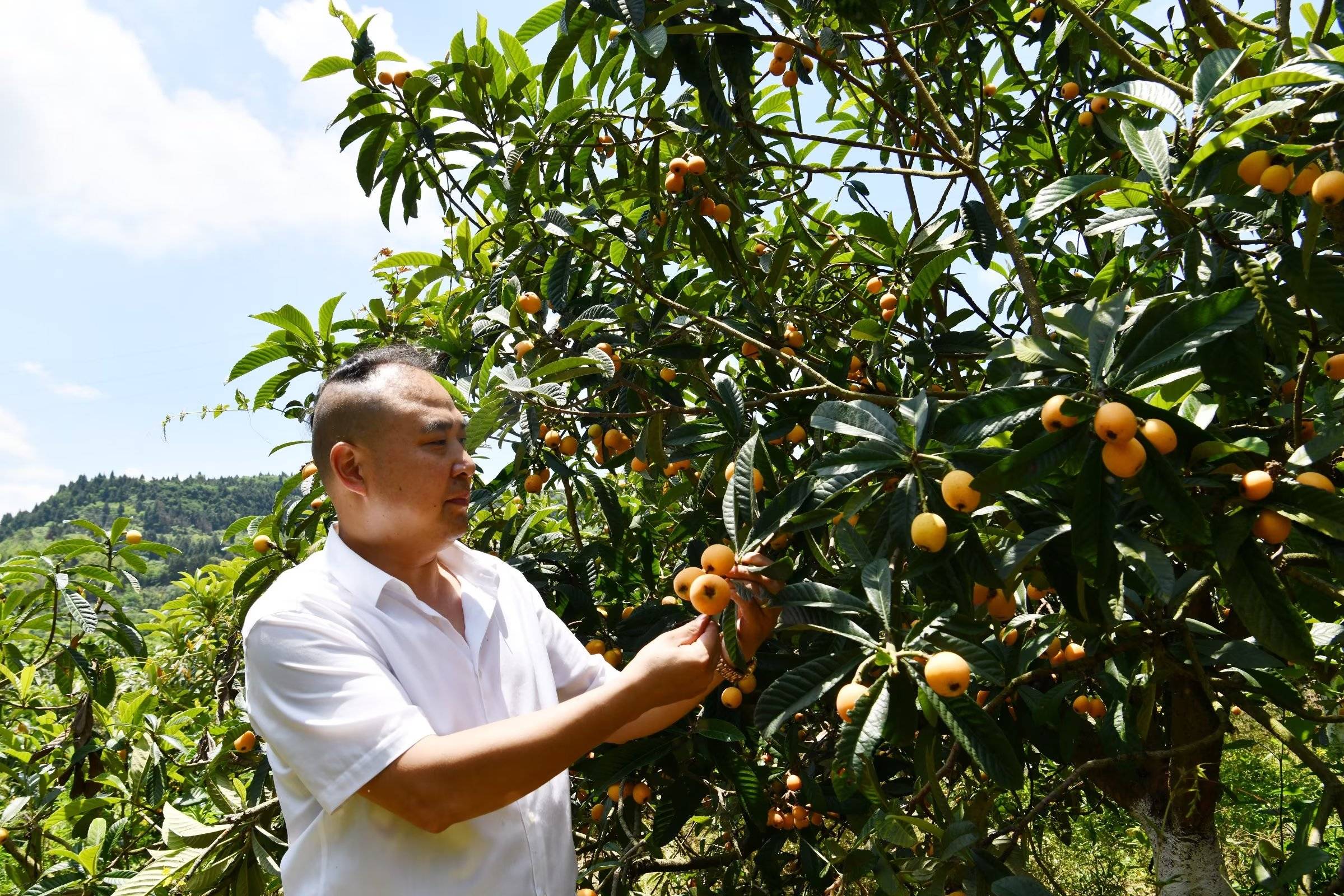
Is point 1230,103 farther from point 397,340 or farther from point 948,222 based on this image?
point 397,340

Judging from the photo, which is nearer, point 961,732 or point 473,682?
point 961,732

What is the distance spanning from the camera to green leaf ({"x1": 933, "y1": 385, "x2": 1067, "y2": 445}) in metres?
1.14

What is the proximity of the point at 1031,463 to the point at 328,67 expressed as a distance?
6.22 feet

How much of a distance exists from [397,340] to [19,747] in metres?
1.68

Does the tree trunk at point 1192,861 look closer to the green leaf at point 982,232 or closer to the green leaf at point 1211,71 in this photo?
the green leaf at point 982,232

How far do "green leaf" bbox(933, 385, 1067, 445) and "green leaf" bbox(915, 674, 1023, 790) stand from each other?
316 mm

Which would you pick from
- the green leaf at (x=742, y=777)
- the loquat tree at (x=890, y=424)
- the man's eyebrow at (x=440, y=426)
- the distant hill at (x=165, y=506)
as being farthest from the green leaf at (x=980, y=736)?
the distant hill at (x=165, y=506)

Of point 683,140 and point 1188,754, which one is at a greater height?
point 683,140

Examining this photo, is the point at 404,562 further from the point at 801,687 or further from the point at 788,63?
the point at 788,63

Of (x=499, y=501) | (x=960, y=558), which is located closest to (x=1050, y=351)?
(x=960, y=558)

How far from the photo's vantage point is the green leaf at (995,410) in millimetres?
1136

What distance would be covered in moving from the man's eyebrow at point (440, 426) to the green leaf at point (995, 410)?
82cm

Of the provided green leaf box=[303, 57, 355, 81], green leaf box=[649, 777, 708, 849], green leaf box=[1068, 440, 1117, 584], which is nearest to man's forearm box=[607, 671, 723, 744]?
green leaf box=[649, 777, 708, 849]

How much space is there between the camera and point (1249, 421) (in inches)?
64.5
